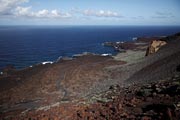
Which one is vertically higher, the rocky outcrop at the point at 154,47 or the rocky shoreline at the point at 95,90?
the rocky outcrop at the point at 154,47

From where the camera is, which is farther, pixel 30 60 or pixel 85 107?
pixel 30 60

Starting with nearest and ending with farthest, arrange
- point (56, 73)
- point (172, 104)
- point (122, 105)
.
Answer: point (172, 104) → point (122, 105) → point (56, 73)

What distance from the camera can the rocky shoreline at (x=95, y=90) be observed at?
23875 mm

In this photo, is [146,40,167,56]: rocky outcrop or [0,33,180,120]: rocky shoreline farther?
[146,40,167,56]: rocky outcrop

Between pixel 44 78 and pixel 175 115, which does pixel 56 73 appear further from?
pixel 175 115

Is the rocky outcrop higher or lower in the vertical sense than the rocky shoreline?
higher

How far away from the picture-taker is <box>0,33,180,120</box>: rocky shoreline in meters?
23.9

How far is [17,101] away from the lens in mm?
46469

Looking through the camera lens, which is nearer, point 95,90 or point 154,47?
point 95,90

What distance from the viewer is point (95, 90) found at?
47.7m

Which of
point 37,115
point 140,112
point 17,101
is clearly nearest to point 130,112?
point 140,112

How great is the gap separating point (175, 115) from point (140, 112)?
394cm

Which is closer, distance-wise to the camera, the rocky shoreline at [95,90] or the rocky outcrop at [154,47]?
the rocky shoreline at [95,90]

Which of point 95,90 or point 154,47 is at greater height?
point 154,47
